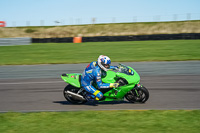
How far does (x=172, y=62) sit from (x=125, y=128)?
36.6ft

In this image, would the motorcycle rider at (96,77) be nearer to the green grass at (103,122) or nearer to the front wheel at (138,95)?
the front wheel at (138,95)

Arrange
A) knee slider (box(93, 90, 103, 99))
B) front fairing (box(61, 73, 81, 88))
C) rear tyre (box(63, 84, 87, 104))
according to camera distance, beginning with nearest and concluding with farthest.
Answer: knee slider (box(93, 90, 103, 99)) < front fairing (box(61, 73, 81, 88)) < rear tyre (box(63, 84, 87, 104))

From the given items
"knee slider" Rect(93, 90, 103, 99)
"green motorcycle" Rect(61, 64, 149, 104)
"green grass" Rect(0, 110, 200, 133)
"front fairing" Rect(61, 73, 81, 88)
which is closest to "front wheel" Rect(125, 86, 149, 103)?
"green motorcycle" Rect(61, 64, 149, 104)

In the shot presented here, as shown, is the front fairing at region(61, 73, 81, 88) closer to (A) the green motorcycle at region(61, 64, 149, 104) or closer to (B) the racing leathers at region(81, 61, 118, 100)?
(A) the green motorcycle at region(61, 64, 149, 104)

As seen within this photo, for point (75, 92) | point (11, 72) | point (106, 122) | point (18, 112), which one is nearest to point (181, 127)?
point (106, 122)

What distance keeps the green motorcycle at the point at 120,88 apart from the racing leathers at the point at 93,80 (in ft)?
0.57

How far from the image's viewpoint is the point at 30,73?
1475cm

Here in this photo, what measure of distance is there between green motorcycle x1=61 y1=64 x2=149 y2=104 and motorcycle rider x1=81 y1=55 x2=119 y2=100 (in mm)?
174

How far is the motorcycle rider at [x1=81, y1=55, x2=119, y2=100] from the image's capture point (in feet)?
25.7

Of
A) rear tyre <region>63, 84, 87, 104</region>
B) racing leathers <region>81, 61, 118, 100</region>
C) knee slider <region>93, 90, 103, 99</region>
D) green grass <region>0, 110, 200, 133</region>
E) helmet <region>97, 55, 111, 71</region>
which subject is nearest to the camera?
green grass <region>0, 110, 200, 133</region>

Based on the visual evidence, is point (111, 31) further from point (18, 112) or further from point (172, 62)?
point (18, 112)

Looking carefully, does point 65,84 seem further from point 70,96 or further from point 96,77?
point 96,77

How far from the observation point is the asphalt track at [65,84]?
8.19 meters

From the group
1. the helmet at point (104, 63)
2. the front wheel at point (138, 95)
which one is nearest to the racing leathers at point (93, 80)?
the helmet at point (104, 63)
